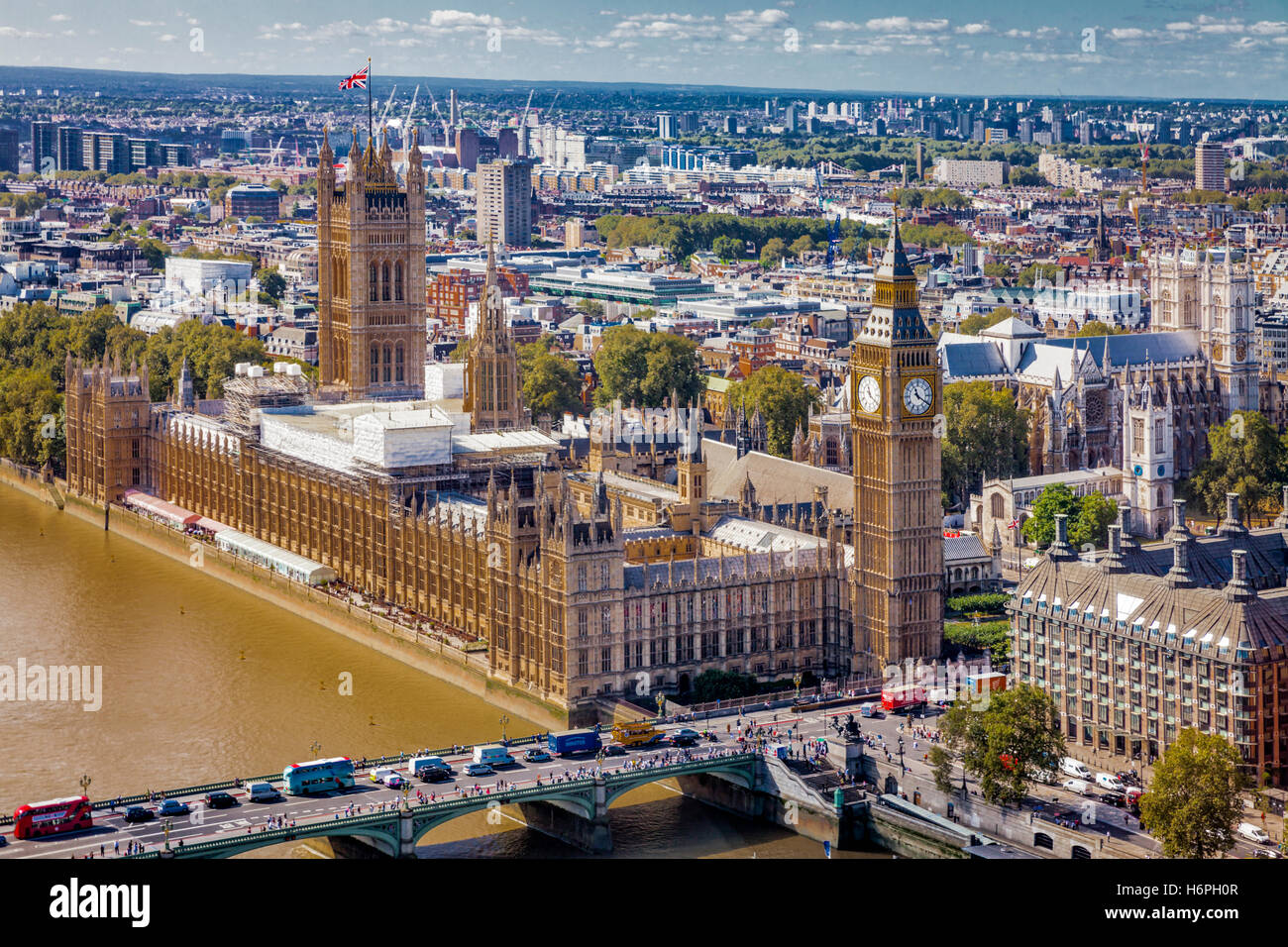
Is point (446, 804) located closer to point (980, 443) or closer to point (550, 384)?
point (980, 443)

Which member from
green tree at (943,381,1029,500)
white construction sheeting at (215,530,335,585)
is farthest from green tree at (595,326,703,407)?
white construction sheeting at (215,530,335,585)

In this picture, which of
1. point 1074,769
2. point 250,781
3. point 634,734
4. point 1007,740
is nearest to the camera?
point 1007,740

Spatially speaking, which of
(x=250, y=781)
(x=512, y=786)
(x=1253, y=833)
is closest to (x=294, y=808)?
(x=250, y=781)

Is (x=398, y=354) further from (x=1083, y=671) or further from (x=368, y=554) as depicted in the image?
(x=1083, y=671)

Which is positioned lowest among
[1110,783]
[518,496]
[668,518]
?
[1110,783]

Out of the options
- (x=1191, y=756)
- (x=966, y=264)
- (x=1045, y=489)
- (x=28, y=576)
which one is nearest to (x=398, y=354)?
(x=28, y=576)

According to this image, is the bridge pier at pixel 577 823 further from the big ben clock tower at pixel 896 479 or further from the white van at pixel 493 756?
the big ben clock tower at pixel 896 479

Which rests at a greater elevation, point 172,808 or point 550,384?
point 550,384
